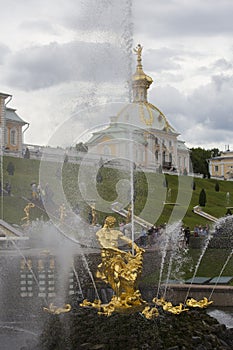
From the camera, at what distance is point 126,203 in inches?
1078

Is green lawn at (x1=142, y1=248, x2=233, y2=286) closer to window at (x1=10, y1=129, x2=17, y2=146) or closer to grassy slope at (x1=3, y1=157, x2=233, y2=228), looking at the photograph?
grassy slope at (x1=3, y1=157, x2=233, y2=228)

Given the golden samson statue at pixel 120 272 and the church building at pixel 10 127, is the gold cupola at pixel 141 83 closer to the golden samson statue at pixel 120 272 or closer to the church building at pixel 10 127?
the church building at pixel 10 127

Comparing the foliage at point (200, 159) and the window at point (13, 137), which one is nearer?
the window at point (13, 137)

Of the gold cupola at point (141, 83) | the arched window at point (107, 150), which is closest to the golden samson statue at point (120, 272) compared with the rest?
the arched window at point (107, 150)

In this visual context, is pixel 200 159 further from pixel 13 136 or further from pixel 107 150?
pixel 107 150

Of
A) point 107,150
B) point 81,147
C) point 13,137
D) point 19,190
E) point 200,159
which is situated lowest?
point 19,190

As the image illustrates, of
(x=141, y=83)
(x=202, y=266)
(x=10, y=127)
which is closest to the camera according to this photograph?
(x=202, y=266)

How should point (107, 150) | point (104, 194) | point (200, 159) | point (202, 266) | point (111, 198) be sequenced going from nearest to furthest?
point (202, 266) → point (111, 198) → point (104, 194) → point (107, 150) → point (200, 159)

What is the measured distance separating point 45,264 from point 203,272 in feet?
20.2

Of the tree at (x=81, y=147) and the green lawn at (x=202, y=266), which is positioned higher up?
the tree at (x=81, y=147)

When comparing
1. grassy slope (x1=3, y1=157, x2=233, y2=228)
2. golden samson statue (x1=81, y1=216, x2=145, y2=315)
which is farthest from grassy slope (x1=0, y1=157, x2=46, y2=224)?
golden samson statue (x1=81, y1=216, x2=145, y2=315)

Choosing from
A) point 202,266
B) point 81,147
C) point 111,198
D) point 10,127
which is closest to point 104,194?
point 111,198

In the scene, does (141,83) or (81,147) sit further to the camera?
(141,83)

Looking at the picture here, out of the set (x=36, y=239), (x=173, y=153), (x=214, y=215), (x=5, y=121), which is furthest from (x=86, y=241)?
(x=173, y=153)
